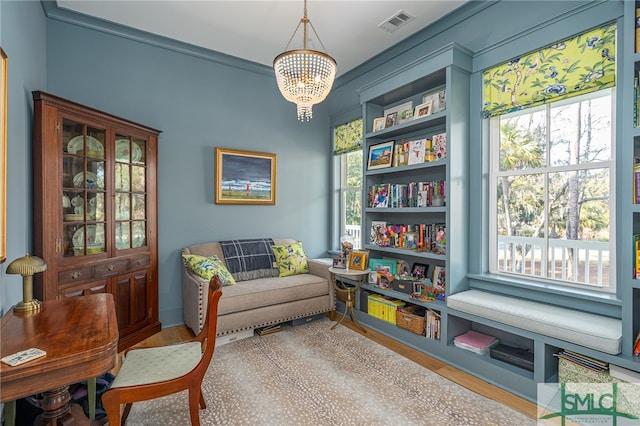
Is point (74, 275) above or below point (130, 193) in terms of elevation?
below

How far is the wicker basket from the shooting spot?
117 inches

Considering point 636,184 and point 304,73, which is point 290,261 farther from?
point 636,184

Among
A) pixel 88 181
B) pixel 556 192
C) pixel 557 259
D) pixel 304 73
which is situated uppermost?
pixel 304 73

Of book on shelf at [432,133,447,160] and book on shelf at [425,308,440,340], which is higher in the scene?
book on shelf at [432,133,447,160]

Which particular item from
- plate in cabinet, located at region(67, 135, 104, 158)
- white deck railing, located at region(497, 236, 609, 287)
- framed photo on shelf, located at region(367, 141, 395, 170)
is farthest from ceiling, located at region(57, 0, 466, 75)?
white deck railing, located at region(497, 236, 609, 287)

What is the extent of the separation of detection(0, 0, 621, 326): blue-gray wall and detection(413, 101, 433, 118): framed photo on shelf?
1.29 feet

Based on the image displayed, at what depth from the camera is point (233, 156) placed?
3992 mm

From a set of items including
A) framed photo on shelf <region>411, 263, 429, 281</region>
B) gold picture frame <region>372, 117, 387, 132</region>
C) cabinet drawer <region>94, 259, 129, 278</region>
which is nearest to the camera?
cabinet drawer <region>94, 259, 129, 278</region>

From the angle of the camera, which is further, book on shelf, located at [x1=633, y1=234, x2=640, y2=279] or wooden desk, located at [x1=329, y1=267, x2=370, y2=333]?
wooden desk, located at [x1=329, y1=267, x2=370, y2=333]

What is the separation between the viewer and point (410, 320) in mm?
3047

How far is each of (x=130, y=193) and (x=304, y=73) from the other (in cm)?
208

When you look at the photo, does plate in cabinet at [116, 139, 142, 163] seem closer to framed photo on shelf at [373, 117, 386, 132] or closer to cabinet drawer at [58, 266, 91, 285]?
cabinet drawer at [58, 266, 91, 285]

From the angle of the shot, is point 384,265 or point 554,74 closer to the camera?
point 554,74

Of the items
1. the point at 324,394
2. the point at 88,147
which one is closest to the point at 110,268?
the point at 88,147
